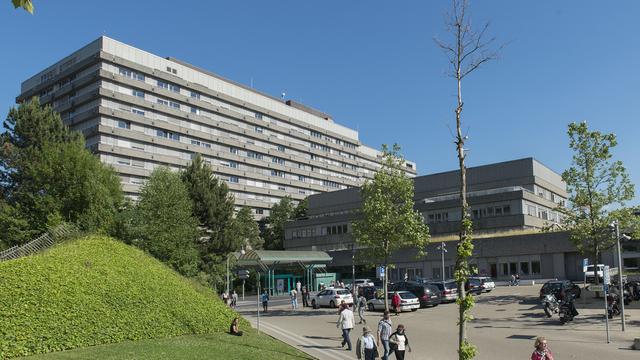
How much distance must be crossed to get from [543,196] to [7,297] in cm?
7211

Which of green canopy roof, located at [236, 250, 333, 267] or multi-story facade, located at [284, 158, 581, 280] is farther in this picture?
multi-story facade, located at [284, 158, 581, 280]

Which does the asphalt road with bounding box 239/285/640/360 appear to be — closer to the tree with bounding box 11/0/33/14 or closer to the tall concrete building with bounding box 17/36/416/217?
the tree with bounding box 11/0/33/14

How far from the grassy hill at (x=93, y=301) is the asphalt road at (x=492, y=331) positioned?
15.4ft

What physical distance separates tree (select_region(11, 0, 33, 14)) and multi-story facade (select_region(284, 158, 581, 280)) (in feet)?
164

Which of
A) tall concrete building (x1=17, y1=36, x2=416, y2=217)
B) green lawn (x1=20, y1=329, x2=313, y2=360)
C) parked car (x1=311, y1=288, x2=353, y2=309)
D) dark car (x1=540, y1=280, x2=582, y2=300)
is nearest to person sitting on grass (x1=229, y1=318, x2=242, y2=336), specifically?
green lawn (x1=20, y1=329, x2=313, y2=360)

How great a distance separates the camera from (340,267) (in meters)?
80.6

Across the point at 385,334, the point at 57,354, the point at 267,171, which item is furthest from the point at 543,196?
the point at 57,354

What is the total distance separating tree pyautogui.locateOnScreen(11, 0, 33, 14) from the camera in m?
4.66

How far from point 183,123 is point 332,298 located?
57.0m

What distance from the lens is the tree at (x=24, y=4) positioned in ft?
15.3

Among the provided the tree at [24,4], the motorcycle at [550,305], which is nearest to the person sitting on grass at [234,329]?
the motorcycle at [550,305]

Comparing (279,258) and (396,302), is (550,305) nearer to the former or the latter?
(396,302)

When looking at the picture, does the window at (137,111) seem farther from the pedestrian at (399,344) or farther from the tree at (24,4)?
the tree at (24,4)

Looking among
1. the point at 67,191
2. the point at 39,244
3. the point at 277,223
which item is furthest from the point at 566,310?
the point at 277,223
